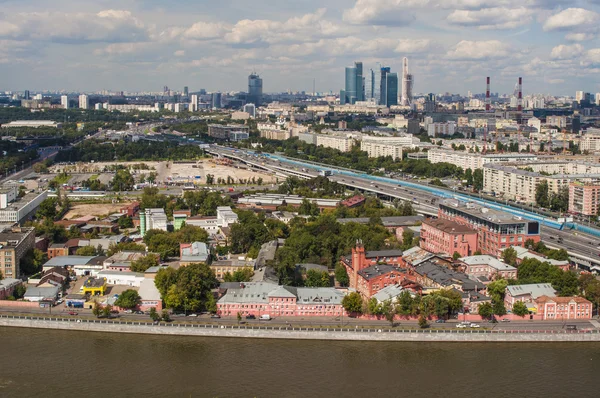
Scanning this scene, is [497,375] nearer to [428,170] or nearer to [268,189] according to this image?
[268,189]

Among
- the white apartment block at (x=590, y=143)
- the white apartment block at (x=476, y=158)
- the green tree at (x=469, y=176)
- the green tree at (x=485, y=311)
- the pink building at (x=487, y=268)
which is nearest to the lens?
the green tree at (x=485, y=311)

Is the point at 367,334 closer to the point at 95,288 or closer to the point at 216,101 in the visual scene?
the point at 95,288

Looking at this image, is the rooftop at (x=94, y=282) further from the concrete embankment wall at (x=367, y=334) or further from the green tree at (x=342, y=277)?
the green tree at (x=342, y=277)

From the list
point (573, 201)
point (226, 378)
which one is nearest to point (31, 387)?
point (226, 378)

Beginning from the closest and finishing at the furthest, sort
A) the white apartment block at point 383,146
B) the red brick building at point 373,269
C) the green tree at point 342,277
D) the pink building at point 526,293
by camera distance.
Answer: the pink building at point 526,293
the red brick building at point 373,269
the green tree at point 342,277
the white apartment block at point 383,146

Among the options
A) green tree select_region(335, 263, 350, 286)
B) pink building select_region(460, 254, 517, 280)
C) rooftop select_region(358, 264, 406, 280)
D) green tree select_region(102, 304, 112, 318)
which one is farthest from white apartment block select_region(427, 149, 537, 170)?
green tree select_region(102, 304, 112, 318)

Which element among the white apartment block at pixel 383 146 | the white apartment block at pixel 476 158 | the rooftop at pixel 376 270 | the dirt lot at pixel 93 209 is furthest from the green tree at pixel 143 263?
the white apartment block at pixel 383 146

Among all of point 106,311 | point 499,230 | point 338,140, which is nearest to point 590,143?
point 338,140

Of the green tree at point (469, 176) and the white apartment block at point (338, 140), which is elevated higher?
the white apartment block at point (338, 140)
